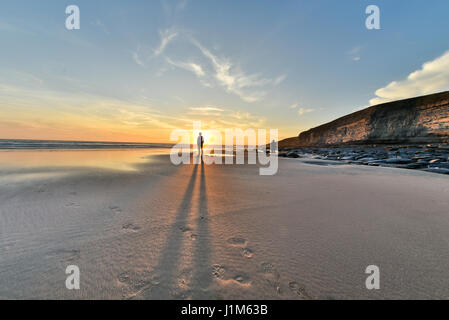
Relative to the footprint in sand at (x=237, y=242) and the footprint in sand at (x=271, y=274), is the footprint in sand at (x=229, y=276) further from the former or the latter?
the footprint in sand at (x=237, y=242)

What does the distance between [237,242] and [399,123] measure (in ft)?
178

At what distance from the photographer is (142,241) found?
7.27 ft

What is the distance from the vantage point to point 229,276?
1621 mm

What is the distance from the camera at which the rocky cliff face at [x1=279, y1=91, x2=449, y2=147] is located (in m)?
30.4

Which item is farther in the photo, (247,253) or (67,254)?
(247,253)

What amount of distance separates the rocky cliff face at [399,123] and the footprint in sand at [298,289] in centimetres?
4277

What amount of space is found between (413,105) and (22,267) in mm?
57739

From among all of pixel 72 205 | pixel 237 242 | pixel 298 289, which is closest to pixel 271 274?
pixel 298 289

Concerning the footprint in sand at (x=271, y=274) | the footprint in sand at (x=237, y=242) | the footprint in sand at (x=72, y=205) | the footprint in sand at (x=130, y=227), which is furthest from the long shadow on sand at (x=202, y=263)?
the footprint in sand at (x=72, y=205)

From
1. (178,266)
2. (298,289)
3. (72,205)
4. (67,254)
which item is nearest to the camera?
(298,289)

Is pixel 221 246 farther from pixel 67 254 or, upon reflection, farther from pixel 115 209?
pixel 115 209

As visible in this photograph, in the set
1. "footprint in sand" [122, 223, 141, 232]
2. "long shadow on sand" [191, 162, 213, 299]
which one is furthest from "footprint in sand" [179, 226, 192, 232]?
"footprint in sand" [122, 223, 141, 232]

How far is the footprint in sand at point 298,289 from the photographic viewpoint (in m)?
1.44
